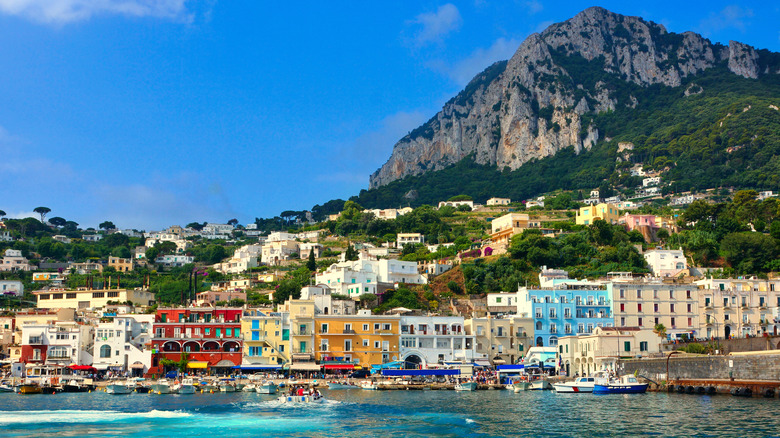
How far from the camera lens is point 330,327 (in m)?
79.5

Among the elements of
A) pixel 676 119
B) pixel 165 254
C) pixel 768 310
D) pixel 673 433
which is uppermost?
pixel 676 119

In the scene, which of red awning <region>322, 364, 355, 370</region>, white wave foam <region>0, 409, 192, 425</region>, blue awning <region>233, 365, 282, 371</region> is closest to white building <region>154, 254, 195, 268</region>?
blue awning <region>233, 365, 282, 371</region>

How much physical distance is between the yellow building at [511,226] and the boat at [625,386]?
56390 mm

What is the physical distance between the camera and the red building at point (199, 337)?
79.8m

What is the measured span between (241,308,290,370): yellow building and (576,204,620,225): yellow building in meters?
60.1

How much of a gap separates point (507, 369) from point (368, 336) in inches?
547

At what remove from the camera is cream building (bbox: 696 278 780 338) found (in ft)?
273

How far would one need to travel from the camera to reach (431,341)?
80.8 meters

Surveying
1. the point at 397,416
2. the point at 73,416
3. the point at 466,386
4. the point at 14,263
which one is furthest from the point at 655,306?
the point at 14,263

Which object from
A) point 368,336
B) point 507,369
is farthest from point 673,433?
point 368,336

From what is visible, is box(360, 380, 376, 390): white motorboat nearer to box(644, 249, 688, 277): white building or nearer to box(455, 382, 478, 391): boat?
box(455, 382, 478, 391): boat

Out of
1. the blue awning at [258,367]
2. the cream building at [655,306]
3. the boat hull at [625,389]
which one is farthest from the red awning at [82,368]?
the cream building at [655,306]

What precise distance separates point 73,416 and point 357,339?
35.9 m

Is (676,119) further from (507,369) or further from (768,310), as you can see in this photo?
(507,369)
